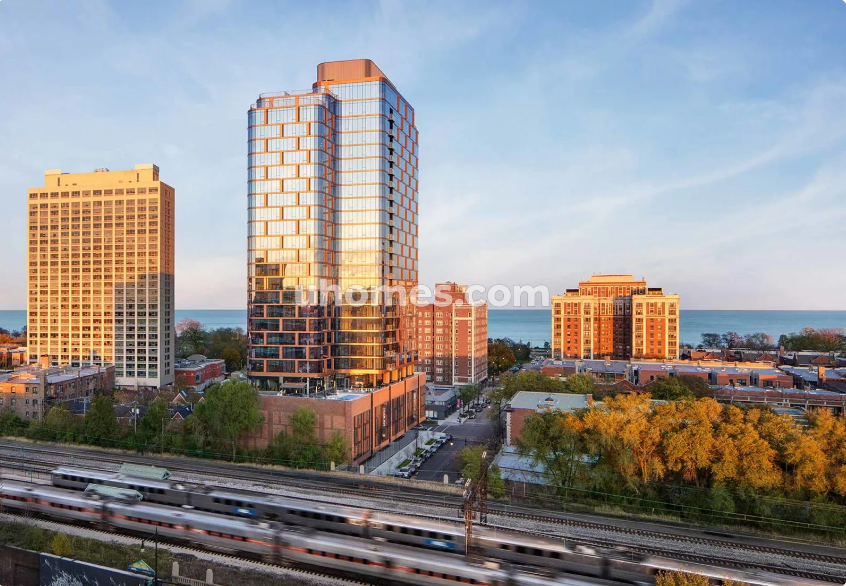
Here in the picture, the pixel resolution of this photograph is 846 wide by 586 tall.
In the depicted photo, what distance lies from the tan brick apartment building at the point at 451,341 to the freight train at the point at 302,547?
63.0m

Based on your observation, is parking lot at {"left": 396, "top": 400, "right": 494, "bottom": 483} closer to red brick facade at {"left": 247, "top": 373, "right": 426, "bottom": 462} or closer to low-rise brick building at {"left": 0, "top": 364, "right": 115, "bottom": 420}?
red brick facade at {"left": 247, "top": 373, "right": 426, "bottom": 462}

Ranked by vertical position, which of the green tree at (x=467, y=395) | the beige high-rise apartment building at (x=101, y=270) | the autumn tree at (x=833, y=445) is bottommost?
the green tree at (x=467, y=395)

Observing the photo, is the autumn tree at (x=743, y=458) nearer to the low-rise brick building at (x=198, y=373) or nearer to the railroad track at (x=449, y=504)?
the railroad track at (x=449, y=504)

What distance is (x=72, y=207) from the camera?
75.8 metres

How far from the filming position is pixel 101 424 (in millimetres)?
37719

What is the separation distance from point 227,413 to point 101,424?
33.9 ft

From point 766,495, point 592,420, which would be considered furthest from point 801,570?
point 592,420

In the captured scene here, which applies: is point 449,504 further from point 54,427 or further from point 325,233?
point 54,427

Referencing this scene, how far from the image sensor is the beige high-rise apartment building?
73375mm

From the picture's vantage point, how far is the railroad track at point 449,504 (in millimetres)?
19953

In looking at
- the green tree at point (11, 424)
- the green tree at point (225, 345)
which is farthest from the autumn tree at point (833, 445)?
the green tree at point (225, 345)

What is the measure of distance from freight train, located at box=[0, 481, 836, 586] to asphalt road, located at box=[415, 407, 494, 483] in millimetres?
19806

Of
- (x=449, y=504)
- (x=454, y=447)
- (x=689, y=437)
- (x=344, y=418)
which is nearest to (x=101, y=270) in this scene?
(x=344, y=418)

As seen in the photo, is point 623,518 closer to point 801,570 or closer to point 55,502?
point 801,570
